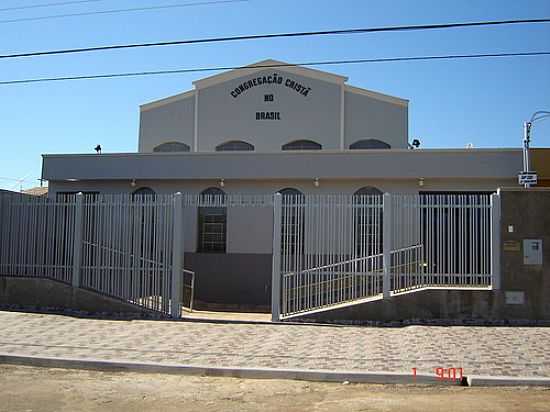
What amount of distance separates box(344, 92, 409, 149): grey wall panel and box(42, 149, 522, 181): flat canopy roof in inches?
269

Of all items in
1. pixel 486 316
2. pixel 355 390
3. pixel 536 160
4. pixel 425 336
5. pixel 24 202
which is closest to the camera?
pixel 355 390

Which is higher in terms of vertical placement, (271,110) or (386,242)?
(271,110)

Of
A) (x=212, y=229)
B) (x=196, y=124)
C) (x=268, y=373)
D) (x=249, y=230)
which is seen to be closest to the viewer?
(x=268, y=373)

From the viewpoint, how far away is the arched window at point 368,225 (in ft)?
42.7

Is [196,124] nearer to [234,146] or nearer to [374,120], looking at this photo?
[234,146]

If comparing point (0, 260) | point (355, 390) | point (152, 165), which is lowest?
point (355, 390)

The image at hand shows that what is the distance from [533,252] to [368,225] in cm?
332

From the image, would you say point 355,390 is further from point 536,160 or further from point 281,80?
point 281,80

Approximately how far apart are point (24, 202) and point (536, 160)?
1454 centimetres

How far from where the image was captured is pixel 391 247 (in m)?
13.0

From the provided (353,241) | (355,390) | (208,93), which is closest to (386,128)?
(208,93)

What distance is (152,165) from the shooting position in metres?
20.6

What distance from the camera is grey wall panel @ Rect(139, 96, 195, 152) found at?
27562 mm

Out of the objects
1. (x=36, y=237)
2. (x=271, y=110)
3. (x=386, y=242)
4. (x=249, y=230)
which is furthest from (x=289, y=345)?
(x=271, y=110)
